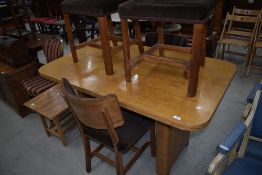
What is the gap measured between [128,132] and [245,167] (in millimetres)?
769

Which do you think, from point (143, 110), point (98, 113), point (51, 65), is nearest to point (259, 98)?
point (143, 110)

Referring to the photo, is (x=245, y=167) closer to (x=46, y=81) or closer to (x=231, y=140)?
(x=231, y=140)

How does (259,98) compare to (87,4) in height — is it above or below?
below

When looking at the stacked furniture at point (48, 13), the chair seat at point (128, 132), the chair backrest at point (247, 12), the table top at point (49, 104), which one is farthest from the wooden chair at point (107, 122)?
the stacked furniture at point (48, 13)

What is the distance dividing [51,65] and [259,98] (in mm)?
1676

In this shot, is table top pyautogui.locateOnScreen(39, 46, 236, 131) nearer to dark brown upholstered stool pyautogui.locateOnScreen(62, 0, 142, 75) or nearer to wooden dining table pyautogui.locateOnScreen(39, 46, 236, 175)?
wooden dining table pyautogui.locateOnScreen(39, 46, 236, 175)

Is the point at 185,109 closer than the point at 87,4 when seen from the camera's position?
Yes

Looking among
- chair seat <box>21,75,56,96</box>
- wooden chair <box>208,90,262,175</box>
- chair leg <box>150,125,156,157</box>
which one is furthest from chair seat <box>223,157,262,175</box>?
chair seat <box>21,75,56,96</box>

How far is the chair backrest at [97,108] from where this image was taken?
3.89ft

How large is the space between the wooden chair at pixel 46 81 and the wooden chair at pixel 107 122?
1095 mm

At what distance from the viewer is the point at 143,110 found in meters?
1.30

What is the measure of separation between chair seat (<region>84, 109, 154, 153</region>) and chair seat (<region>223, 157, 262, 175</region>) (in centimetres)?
61

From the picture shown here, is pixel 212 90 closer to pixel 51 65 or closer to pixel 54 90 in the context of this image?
pixel 51 65

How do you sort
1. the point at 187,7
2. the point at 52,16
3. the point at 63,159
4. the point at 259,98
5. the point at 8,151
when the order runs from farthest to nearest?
the point at 52,16
the point at 8,151
the point at 63,159
the point at 259,98
the point at 187,7
